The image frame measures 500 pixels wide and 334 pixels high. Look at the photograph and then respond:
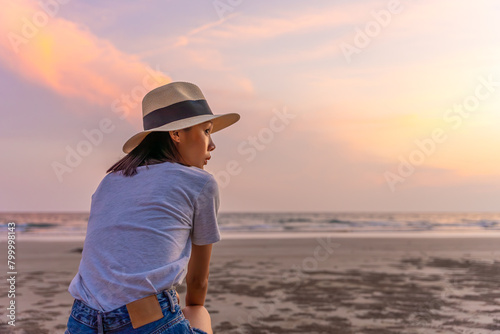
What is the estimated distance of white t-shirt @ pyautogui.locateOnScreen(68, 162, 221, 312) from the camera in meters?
1.71

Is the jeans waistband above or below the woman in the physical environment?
below

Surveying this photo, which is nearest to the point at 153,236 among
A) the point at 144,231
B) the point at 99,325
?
the point at 144,231

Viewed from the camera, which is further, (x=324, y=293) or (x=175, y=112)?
(x=324, y=293)

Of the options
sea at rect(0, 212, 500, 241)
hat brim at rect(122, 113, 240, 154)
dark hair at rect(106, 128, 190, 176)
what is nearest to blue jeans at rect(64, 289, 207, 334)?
dark hair at rect(106, 128, 190, 176)

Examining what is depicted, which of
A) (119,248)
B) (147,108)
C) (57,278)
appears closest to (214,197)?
(119,248)

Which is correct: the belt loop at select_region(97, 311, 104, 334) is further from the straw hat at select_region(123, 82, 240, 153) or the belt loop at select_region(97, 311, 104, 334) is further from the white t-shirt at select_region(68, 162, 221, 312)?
the straw hat at select_region(123, 82, 240, 153)

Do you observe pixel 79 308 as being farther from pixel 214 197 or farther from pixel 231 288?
pixel 231 288

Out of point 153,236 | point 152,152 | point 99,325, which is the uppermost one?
point 152,152

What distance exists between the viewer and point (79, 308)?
70.1 inches

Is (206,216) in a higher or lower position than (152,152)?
lower

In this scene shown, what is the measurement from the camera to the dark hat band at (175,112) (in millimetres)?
2096

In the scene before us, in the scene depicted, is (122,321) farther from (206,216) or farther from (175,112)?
(175,112)

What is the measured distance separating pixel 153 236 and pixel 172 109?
0.60 m

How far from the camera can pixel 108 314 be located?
1.70m
